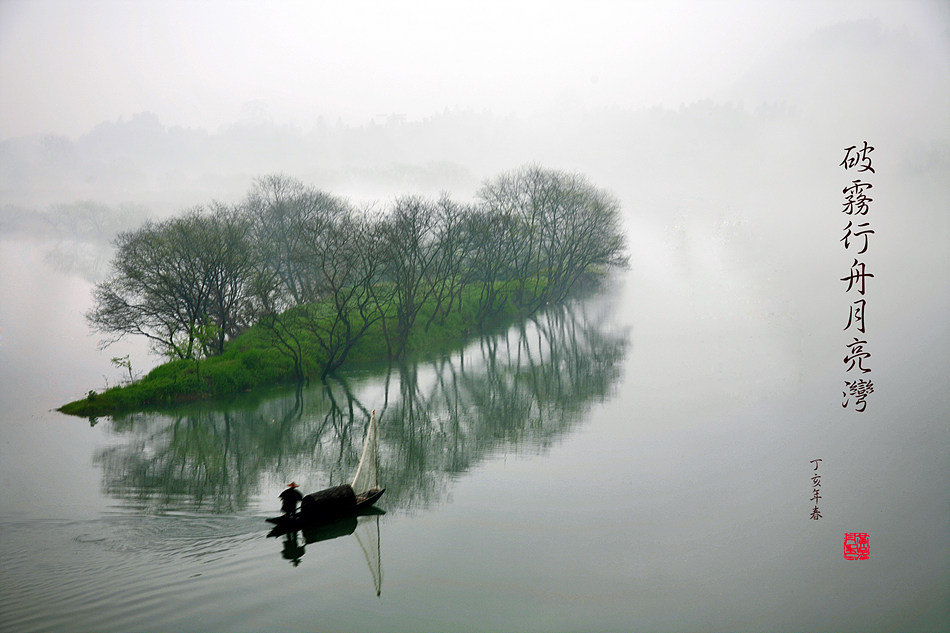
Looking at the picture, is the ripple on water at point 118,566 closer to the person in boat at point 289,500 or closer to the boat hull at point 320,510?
the boat hull at point 320,510

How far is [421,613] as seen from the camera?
1125 centimetres

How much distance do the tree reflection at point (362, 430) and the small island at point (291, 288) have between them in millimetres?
2306

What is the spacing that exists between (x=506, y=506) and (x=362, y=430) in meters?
8.52

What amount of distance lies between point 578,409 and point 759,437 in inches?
248

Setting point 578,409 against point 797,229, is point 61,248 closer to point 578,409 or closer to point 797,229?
point 578,409

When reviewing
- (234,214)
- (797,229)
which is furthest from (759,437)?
(797,229)

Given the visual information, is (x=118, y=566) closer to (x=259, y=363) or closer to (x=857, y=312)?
(x=259, y=363)

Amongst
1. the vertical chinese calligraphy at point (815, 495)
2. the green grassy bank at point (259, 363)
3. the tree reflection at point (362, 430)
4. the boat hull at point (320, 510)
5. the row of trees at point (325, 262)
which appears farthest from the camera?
the row of trees at point (325, 262)

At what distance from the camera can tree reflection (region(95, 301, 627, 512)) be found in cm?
1722

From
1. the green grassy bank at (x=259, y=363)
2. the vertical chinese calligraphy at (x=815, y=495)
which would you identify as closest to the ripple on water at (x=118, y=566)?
the vertical chinese calligraphy at (x=815, y=495)

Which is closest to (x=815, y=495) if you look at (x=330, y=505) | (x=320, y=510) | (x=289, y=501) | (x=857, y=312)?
(x=330, y=505)

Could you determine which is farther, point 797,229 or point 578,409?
point 797,229

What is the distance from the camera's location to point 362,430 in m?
22.8

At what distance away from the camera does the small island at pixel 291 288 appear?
31.5 m
